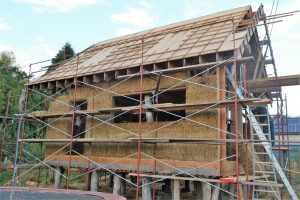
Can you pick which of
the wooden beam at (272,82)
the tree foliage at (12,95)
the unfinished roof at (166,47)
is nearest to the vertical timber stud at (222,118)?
the unfinished roof at (166,47)

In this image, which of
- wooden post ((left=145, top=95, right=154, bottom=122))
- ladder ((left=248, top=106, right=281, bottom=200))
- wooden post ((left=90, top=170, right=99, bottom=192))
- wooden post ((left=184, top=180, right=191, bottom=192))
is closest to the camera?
ladder ((left=248, top=106, right=281, bottom=200))

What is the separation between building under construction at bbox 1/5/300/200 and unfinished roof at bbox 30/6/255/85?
5 cm

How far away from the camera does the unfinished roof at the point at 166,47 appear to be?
9.52 meters

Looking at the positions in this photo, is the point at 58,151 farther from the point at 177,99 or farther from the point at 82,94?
the point at 177,99

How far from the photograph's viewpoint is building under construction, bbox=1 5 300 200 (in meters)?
8.80

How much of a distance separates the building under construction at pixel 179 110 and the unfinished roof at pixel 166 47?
0.05 meters

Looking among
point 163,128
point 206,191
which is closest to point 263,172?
point 206,191

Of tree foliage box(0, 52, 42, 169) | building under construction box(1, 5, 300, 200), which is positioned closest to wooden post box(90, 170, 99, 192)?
building under construction box(1, 5, 300, 200)

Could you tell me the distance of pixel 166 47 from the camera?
A: 1099 centimetres

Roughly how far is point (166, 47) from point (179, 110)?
7.32ft

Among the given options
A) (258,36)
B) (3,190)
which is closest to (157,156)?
(3,190)

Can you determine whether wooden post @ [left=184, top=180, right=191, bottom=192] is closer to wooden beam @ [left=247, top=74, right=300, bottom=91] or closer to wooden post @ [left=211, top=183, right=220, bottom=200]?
wooden post @ [left=211, top=183, right=220, bottom=200]

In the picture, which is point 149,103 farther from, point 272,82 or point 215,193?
point 272,82

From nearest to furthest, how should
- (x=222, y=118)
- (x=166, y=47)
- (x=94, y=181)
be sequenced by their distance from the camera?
(x=222, y=118), (x=166, y=47), (x=94, y=181)
